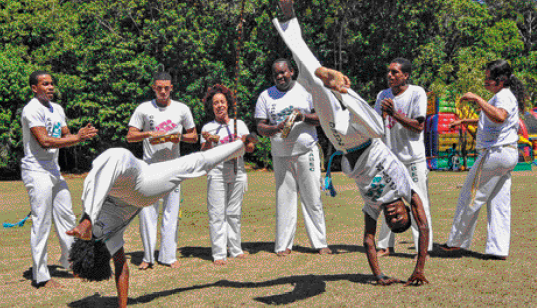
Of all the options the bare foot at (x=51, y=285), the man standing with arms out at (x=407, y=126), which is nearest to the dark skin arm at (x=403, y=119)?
the man standing with arms out at (x=407, y=126)

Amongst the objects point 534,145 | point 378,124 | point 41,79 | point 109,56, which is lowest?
point 534,145

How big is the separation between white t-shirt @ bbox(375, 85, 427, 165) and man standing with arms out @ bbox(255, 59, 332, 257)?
1108 mm

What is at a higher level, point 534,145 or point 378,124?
point 378,124

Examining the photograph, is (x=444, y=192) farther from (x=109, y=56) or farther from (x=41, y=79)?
(x=109, y=56)

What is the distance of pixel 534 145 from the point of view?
94.0ft

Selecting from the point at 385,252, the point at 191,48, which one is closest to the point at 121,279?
the point at 385,252

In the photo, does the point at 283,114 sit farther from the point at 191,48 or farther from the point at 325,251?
the point at 191,48

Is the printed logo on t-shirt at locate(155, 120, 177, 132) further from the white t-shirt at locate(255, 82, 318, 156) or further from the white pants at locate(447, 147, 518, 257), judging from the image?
the white pants at locate(447, 147, 518, 257)

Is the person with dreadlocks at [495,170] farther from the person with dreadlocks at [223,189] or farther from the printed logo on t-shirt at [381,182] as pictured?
the person with dreadlocks at [223,189]

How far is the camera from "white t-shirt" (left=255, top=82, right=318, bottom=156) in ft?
23.6

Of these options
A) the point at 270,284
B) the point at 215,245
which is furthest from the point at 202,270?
the point at 270,284

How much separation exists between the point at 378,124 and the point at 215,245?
3.13 meters

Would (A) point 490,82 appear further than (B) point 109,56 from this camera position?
No

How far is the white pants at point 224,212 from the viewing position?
691cm
